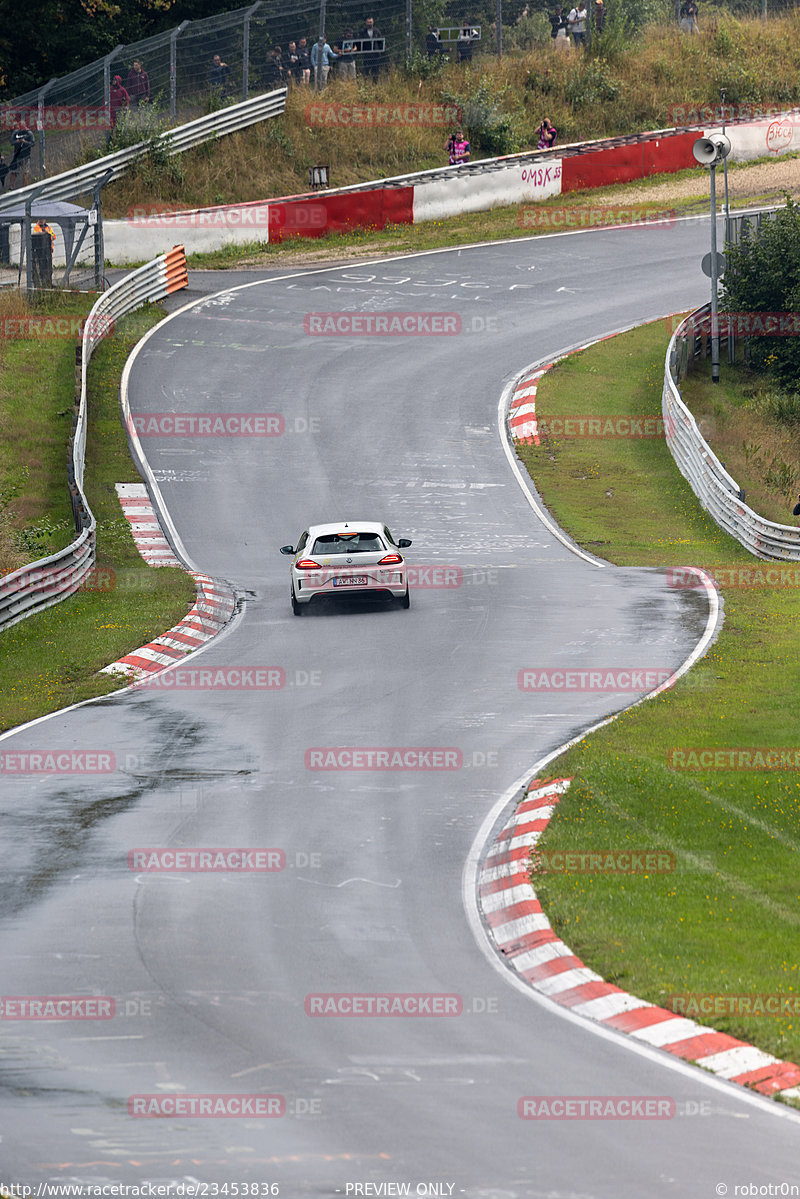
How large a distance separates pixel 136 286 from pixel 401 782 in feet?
107

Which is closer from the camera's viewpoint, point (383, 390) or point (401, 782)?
point (401, 782)

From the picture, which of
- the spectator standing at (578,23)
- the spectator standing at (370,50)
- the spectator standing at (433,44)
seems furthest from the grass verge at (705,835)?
the spectator standing at (578,23)

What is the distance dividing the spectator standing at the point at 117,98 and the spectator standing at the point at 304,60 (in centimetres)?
761

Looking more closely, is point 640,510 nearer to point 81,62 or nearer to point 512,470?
point 512,470

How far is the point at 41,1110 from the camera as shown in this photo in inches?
333

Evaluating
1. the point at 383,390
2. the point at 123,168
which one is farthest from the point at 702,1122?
the point at 123,168

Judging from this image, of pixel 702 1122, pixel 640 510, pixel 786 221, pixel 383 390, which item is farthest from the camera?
pixel 786 221

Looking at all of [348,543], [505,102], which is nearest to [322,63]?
[505,102]

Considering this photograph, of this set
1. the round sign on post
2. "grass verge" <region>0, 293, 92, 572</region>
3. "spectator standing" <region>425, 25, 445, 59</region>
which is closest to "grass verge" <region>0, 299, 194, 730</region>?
"grass verge" <region>0, 293, 92, 572</region>

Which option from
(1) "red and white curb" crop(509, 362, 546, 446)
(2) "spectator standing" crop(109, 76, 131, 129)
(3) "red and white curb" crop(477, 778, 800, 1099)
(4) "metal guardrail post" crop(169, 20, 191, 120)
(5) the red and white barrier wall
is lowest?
(3) "red and white curb" crop(477, 778, 800, 1099)

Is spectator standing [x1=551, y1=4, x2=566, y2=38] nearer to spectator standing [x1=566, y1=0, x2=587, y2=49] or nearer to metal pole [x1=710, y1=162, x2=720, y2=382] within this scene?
spectator standing [x1=566, y1=0, x2=587, y2=49]

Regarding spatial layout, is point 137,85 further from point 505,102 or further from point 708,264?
point 708,264

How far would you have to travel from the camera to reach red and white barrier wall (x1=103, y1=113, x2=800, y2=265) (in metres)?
48.1

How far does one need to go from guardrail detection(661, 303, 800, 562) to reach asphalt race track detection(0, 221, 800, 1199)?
330 cm
